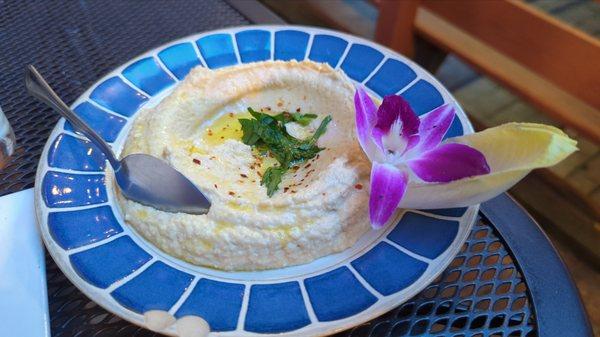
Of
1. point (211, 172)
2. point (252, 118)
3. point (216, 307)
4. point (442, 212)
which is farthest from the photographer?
point (252, 118)

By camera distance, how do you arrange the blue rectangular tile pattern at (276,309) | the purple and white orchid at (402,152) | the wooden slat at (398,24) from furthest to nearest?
the wooden slat at (398,24)
the purple and white orchid at (402,152)
the blue rectangular tile pattern at (276,309)

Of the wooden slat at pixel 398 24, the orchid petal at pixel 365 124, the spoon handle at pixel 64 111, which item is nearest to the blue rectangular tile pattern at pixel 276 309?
the orchid petal at pixel 365 124

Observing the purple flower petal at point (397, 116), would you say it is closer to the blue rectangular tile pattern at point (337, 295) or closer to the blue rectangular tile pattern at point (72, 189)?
the blue rectangular tile pattern at point (337, 295)

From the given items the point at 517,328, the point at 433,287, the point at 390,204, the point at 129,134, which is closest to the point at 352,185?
the point at 390,204

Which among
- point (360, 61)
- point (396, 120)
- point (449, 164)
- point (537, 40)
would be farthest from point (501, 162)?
point (537, 40)

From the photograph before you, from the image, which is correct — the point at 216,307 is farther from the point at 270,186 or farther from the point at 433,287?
the point at 433,287

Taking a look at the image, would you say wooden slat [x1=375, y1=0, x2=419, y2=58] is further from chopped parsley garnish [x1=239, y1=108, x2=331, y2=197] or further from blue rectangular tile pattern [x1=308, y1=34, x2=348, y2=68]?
chopped parsley garnish [x1=239, y1=108, x2=331, y2=197]
